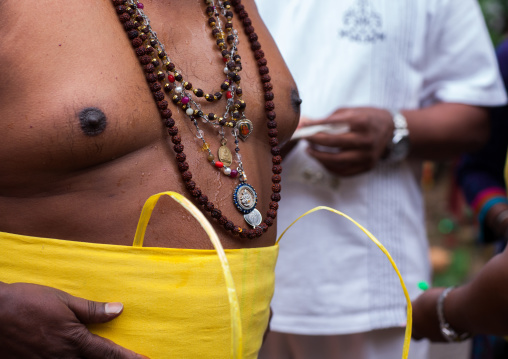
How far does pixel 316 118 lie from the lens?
1995 mm

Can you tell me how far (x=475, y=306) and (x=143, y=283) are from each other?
2.63ft

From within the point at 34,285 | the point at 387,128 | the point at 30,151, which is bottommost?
the point at 387,128

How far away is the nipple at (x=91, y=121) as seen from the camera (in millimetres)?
1063

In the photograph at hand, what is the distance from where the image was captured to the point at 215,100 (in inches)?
50.6

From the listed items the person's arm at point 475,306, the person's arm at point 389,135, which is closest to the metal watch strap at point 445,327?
the person's arm at point 475,306

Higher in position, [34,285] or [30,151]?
[30,151]

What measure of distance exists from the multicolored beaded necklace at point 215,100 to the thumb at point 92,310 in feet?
0.89

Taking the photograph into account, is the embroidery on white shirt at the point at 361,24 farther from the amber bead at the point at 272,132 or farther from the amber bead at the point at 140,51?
the amber bead at the point at 140,51

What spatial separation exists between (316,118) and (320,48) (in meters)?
0.24

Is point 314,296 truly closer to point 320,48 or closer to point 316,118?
point 316,118

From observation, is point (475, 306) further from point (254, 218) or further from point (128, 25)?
point (128, 25)

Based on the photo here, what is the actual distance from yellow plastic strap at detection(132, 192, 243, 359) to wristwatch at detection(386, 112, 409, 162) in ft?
3.71

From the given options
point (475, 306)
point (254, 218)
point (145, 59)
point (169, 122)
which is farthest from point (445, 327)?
point (145, 59)

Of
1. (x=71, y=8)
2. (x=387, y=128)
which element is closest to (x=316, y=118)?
(x=387, y=128)
